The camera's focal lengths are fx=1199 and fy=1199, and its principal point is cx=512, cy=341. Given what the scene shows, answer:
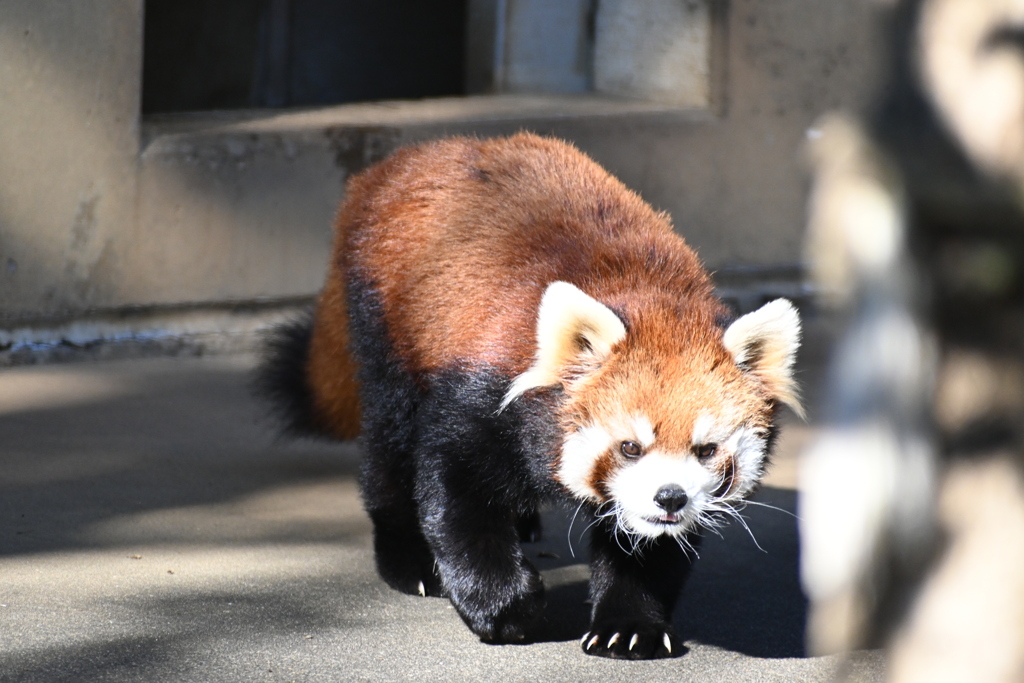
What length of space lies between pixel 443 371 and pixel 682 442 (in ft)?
2.26

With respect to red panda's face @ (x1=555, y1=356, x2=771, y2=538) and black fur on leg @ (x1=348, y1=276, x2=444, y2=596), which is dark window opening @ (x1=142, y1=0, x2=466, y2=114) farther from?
red panda's face @ (x1=555, y1=356, x2=771, y2=538)

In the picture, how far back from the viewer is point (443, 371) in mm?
3145

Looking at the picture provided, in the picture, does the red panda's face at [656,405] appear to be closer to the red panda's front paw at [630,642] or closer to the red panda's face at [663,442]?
the red panda's face at [663,442]

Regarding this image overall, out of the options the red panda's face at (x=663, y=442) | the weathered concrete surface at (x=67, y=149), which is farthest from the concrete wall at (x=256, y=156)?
the red panda's face at (x=663, y=442)

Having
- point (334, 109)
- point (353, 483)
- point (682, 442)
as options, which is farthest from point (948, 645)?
point (334, 109)

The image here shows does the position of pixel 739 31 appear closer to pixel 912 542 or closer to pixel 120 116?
pixel 120 116

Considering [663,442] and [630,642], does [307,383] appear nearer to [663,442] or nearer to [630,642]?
[630,642]

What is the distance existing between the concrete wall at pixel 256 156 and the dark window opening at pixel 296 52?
1.16 metres

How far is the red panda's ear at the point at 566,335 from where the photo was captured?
112 inches

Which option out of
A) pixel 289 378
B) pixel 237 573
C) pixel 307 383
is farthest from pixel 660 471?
pixel 289 378

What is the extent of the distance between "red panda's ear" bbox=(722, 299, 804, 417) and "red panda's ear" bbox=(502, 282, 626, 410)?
30 centimetres

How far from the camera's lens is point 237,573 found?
3410 mm

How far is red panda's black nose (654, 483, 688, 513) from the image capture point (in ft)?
9.12

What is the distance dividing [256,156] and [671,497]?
345 centimetres
